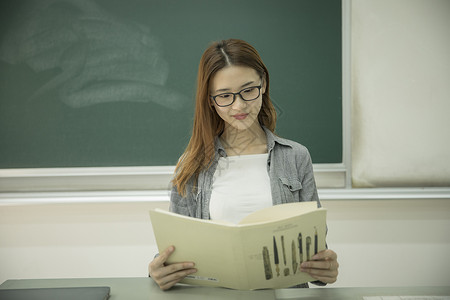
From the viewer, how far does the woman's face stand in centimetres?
104

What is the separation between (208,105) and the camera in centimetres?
112

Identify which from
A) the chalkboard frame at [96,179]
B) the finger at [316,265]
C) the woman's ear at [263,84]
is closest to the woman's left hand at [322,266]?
the finger at [316,265]

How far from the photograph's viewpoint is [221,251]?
0.81 m

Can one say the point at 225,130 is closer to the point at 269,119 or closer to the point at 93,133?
the point at 269,119

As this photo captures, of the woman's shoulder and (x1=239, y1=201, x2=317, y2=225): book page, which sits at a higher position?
the woman's shoulder

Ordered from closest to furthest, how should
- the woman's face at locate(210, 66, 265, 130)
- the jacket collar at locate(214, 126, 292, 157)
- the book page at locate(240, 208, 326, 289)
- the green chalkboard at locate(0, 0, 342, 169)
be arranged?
the book page at locate(240, 208, 326, 289) → the woman's face at locate(210, 66, 265, 130) → the jacket collar at locate(214, 126, 292, 157) → the green chalkboard at locate(0, 0, 342, 169)

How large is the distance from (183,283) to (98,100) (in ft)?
3.86

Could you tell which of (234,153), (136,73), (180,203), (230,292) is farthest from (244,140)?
(136,73)

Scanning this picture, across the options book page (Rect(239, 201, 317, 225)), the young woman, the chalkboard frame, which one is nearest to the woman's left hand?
book page (Rect(239, 201, 317, 225))

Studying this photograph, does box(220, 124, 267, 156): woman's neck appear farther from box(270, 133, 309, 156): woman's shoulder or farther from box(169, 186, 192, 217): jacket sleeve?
box(169, 186, 192, 217): jacket sleeve

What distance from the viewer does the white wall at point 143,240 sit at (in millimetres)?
1802

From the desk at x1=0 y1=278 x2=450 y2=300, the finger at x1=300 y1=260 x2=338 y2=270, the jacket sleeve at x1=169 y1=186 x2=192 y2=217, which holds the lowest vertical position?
the desk at x1=0 y1=278 x2=450 y2=300

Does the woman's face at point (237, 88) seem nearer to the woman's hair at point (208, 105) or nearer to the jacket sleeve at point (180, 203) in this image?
the woman's hair at point (208, 105)

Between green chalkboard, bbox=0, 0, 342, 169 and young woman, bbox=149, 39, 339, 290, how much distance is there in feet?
2.01
